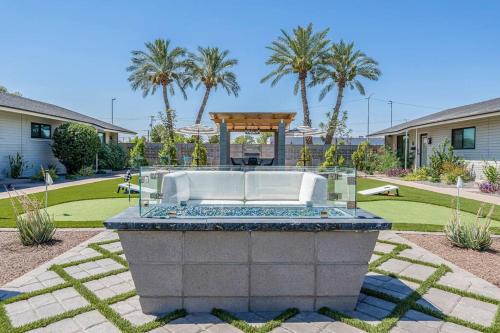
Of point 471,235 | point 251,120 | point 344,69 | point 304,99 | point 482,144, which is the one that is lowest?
point 471,235

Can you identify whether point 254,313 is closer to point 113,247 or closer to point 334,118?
point 113,247

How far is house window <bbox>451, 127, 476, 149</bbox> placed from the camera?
1406cm

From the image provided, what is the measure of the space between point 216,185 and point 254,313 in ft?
7.37

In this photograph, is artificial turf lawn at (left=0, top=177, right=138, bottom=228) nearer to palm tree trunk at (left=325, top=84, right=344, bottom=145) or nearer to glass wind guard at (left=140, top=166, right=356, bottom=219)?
glass wind guard at (left=140, top=166, right=356, bottom=219)

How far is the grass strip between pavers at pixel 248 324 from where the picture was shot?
2.41 m

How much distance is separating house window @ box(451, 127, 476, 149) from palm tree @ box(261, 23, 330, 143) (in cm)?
963

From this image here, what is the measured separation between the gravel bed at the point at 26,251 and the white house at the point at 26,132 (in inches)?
400

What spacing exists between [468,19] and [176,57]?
→ 18.7m

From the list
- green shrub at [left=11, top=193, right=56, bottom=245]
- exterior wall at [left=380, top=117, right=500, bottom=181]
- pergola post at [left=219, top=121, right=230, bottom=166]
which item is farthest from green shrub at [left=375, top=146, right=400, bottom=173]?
green shrub at [left=11, top=193, right=56, bottom=245]

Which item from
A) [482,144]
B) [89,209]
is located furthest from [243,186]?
[482,144]

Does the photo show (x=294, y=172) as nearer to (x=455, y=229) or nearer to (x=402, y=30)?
(x=455, y=229)

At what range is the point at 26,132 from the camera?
14875 millimetres

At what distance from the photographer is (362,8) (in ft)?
37.1

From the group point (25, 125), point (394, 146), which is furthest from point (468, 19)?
point (25, 125)
